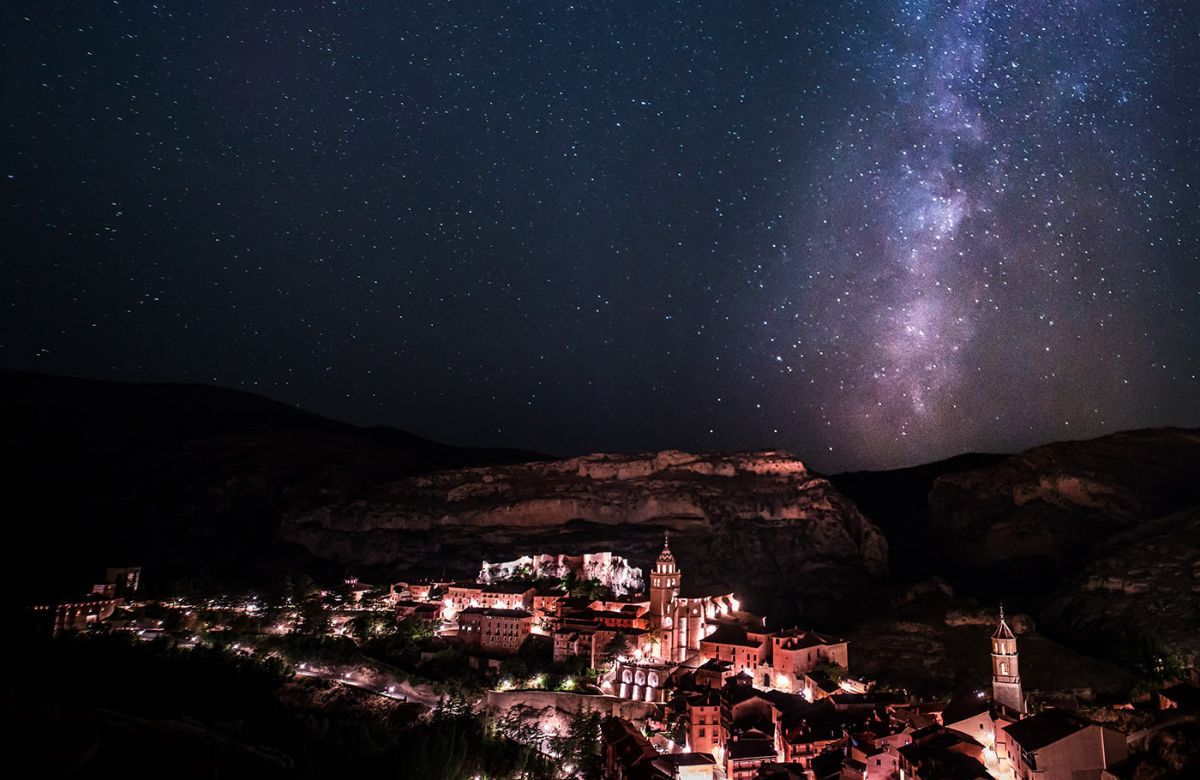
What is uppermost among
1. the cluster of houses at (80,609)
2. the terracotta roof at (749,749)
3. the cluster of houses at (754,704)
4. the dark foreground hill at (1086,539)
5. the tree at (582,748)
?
the dark foreground hill at (1086,539)

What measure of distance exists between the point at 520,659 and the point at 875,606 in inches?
1282

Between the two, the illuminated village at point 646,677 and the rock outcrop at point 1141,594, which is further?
the rock outcrop at point 1141,594

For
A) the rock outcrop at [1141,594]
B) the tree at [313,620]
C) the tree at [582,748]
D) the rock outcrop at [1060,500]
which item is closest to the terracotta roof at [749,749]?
the tree at [582,748]

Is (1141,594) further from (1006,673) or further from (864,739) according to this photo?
(864,739)

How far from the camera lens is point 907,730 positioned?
2894 cm

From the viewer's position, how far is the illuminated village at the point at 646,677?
2642 cm

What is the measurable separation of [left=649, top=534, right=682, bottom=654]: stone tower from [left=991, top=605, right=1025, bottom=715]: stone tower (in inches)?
797

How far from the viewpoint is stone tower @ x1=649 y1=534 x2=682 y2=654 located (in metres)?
46.1

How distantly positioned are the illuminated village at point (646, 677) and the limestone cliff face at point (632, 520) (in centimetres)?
1170

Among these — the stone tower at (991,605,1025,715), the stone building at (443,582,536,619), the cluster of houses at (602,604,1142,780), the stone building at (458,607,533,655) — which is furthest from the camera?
the stone building at (443,582,536,619)

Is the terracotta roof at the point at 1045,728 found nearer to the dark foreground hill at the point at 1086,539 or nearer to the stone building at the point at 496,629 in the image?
the dark foreground hill at the point at 1086,539

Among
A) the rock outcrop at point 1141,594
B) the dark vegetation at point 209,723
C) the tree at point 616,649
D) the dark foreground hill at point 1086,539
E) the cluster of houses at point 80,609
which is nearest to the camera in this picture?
the dark vegetation at point 209,723

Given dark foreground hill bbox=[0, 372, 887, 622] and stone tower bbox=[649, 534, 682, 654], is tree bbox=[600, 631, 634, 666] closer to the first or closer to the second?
stone tower bbox=[649, 534, 682, 654]

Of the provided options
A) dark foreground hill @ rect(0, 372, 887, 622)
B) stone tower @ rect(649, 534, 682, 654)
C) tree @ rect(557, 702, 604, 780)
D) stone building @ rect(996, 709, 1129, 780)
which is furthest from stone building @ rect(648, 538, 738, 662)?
stone building @ rect(996, 709, 1129, 780)
